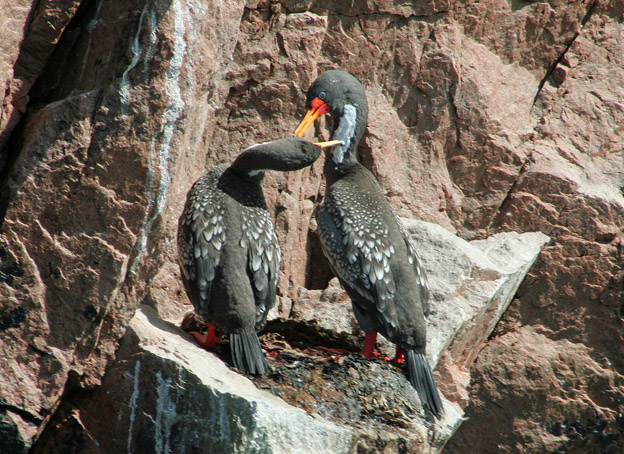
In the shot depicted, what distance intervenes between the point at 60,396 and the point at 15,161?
4.80 feet

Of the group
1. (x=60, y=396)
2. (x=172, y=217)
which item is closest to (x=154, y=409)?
(x=60, y=396)

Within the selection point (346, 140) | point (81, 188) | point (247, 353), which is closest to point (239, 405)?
point (247, 353)

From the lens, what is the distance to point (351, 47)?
23.1 ft

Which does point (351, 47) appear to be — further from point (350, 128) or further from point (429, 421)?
point (429, 421)

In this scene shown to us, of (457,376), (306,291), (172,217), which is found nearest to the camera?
(172,217)

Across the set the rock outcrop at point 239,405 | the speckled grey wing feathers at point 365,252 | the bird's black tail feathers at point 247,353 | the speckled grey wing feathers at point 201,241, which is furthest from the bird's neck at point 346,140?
the bird's black tail feathers at point 247,353

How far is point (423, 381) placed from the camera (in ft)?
16.4

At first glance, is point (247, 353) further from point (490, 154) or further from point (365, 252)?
point (490, 154)

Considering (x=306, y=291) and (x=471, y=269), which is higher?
(x=471, y=269)

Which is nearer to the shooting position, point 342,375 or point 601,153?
point 342,375

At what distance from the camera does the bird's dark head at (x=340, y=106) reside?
247 inches

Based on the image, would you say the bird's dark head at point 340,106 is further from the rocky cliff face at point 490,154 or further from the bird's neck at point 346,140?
the rocky cliff face at point 490,154

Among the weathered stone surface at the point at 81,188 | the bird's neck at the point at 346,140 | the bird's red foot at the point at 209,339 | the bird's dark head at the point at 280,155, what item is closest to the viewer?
the weathered stone surface at the point at 81,188

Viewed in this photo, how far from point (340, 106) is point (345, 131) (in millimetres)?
221
